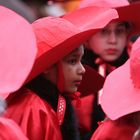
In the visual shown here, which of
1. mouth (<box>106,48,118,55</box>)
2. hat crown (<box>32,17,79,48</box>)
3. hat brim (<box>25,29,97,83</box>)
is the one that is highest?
hat crown (<box>32,17,79,48</box>)

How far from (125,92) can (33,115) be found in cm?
44

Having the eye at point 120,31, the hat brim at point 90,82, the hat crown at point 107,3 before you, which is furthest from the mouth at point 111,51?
the hat brim at point 90,82

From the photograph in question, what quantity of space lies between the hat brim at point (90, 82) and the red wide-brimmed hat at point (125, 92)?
2.27 ft

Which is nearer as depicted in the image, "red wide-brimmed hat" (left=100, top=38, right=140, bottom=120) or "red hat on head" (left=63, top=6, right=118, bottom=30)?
"red wide-brimmed hat" (left=100, top=38, right=140, bottom=120)

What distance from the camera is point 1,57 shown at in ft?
8.30

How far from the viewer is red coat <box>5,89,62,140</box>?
2852 mm

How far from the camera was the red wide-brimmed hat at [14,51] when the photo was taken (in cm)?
242

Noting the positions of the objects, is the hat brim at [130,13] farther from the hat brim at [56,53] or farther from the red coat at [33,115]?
the red coat at [33,115]

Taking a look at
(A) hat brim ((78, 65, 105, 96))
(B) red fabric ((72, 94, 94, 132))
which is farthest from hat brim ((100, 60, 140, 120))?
(B) red fabric ((72, 94, 94, 132))

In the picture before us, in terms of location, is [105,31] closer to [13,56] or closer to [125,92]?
[125,92]

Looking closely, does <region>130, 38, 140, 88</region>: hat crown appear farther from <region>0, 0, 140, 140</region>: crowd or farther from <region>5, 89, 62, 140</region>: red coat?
<region>5, 89, 62, 140</region>: red coat

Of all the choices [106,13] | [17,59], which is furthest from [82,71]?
[17,59]

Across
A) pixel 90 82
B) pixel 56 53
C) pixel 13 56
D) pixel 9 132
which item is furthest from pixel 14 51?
pixel 90 82

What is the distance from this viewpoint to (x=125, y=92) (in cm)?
264
